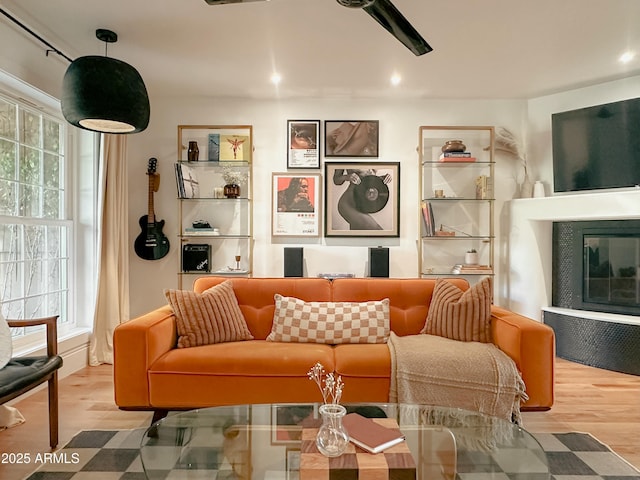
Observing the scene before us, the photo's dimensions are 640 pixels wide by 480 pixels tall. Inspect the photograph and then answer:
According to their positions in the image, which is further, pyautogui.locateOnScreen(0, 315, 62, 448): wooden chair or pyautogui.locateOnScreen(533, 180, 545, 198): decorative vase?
pyautogui.locateOnScreen(533, 180, 545, 198): decorative vase

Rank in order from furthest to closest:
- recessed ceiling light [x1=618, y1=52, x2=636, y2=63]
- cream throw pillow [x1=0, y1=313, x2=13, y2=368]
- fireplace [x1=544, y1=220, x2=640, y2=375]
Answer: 1. fireplace [x1=544, y1=220, x2=640, y2=375]
2. recessed ceiling light [x1=618, y1=52, x2=636, y2=63]
3. cream throw pillow [x1=0, y1=313, x2=13, y2=368]

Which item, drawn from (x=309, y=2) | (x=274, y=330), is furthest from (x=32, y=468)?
(x=309, y=2)

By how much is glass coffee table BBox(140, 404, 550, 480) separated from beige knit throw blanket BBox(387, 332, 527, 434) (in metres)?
0.47

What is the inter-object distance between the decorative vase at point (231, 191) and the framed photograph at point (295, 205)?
36 cm

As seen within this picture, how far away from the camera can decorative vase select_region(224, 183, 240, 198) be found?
4.25 m

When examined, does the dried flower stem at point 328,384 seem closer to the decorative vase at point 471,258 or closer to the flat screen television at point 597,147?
the decorative vase at point 471,258

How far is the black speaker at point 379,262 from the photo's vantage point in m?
4.22

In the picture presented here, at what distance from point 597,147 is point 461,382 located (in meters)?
2.79

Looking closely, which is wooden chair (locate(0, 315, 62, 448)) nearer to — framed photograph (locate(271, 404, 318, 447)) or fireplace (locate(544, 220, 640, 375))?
framed photograph (locate(271, 404, 318, 447))

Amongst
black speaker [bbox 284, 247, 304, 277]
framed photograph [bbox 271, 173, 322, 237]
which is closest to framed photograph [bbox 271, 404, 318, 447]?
black speaker [bbox 284, 247, 304, 277]

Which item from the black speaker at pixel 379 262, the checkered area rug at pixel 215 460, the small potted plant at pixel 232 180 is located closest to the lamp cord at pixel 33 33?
the small potted plant at pixel 232 180

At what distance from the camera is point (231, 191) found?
425 cm

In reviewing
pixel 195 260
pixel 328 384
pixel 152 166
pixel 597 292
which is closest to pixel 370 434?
pixel 328 384

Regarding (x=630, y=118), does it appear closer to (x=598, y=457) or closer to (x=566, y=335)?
(x=566, y=335)
